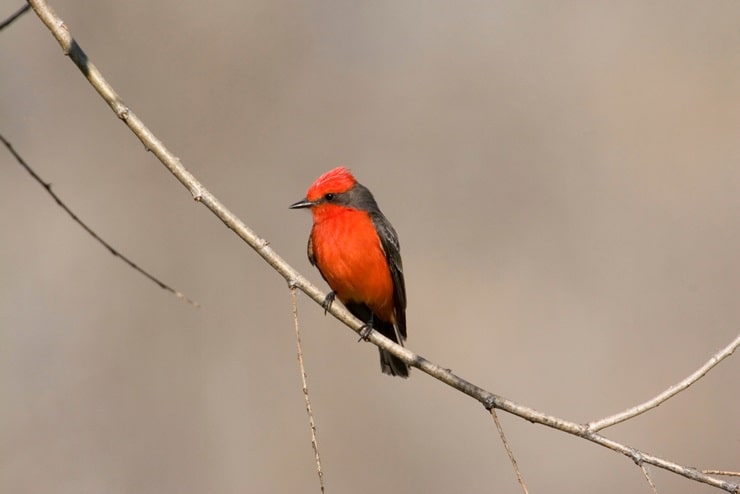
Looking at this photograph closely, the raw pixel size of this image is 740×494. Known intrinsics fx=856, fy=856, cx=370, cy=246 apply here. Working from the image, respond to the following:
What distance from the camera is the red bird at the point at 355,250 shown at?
17.3 feet

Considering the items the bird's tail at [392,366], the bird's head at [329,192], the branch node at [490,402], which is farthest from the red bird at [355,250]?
the branch node at [490,402]

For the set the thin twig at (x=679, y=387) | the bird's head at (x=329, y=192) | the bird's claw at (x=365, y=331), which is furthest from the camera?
the bird's head at (x=329, y=192)

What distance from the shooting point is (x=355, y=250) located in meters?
5.28

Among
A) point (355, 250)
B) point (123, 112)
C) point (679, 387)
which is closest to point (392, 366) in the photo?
point (355, 250)

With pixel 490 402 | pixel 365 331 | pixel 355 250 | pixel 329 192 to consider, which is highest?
pixel 329 192

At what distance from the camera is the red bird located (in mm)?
5281

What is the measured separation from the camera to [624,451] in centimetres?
290

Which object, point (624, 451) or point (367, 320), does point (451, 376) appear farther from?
point (367, 320)

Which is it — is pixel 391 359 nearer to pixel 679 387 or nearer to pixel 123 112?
pixel 679 387

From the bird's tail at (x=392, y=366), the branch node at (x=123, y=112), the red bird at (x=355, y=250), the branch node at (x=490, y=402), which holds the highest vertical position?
the red bird at (x=355, y=250)

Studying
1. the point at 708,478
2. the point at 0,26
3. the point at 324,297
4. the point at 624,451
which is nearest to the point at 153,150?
the point at 0,26

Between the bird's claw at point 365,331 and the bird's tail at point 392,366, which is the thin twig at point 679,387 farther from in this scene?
the bird's tail at point 392,366

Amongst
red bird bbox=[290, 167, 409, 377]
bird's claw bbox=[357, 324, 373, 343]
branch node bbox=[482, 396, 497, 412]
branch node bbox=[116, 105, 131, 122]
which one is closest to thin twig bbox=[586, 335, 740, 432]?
branch node bbox=[482, 396, 497, 412]

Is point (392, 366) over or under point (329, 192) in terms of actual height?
under
